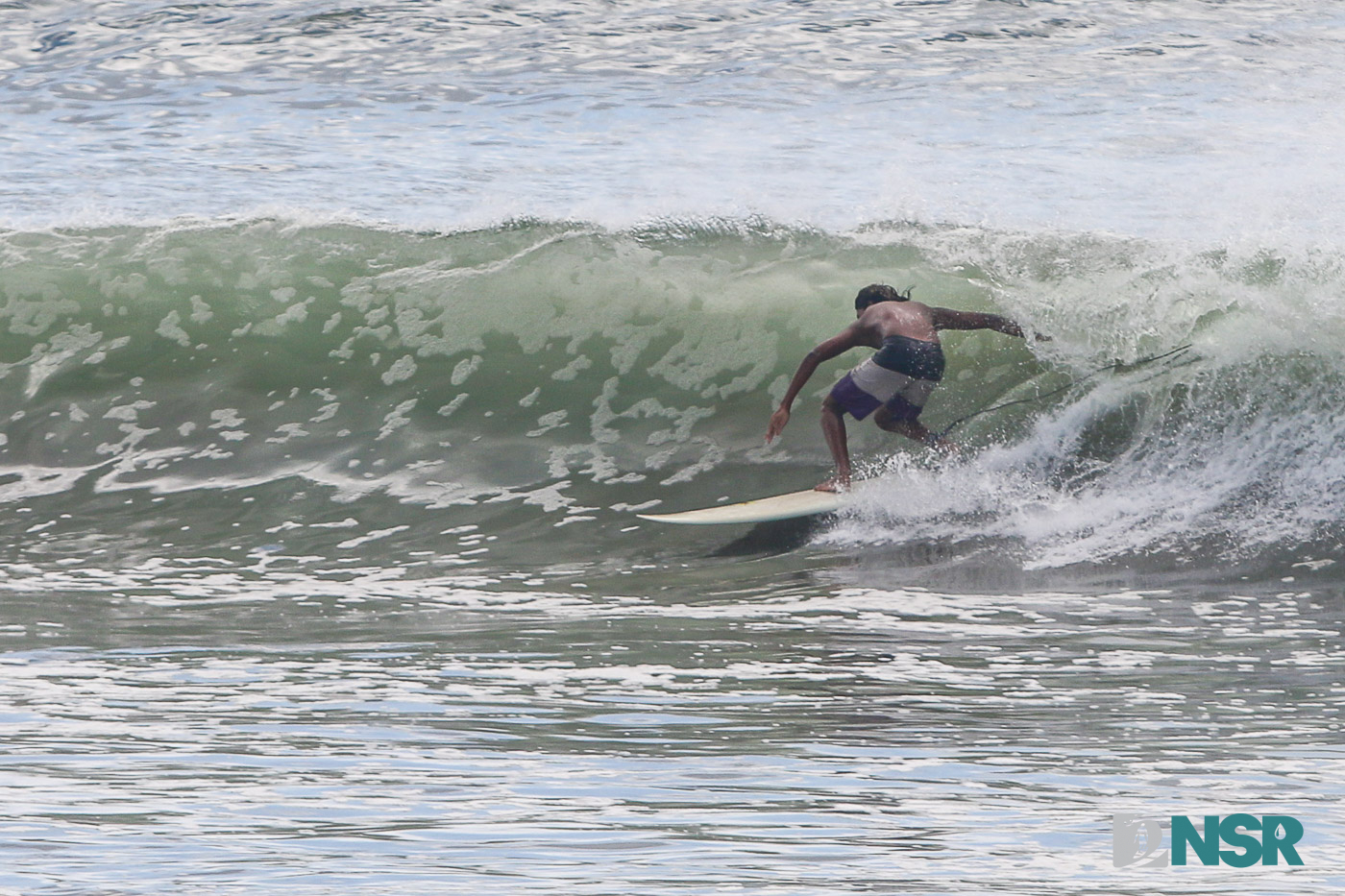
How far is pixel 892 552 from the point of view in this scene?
7.43 metres

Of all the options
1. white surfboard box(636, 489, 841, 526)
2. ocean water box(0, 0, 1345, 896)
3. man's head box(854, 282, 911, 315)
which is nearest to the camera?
ocean water box(0, 0, 1345, 896)

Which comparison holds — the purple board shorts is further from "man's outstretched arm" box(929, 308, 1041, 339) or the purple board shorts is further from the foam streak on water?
the foam streak on water

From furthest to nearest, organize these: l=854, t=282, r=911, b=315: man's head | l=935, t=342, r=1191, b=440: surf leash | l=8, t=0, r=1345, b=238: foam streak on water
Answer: l=8, t=0, r=1345, b=238: foam streak on water → l=935, t=342, r=1191, b=440: surf leash → l=854, t=282, r=911, b=315: man's head

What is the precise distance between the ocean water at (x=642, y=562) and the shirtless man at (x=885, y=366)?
1.36ft

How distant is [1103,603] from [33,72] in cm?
1923

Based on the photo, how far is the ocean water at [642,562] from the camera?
3490mm

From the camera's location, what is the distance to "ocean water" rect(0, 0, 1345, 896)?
3490 mm

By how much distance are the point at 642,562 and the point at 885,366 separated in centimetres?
157

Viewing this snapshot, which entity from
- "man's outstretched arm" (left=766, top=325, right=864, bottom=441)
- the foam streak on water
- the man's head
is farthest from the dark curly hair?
the foam streak on water

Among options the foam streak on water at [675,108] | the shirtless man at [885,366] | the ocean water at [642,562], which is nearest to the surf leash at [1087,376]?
the ocean water at [642,562]

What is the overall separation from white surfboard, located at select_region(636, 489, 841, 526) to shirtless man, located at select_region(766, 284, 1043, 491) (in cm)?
9

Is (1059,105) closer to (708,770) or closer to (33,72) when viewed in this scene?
(33,72)

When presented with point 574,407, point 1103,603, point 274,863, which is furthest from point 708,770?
point 574,407

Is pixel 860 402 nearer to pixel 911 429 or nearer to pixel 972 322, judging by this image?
pixel 911 429
